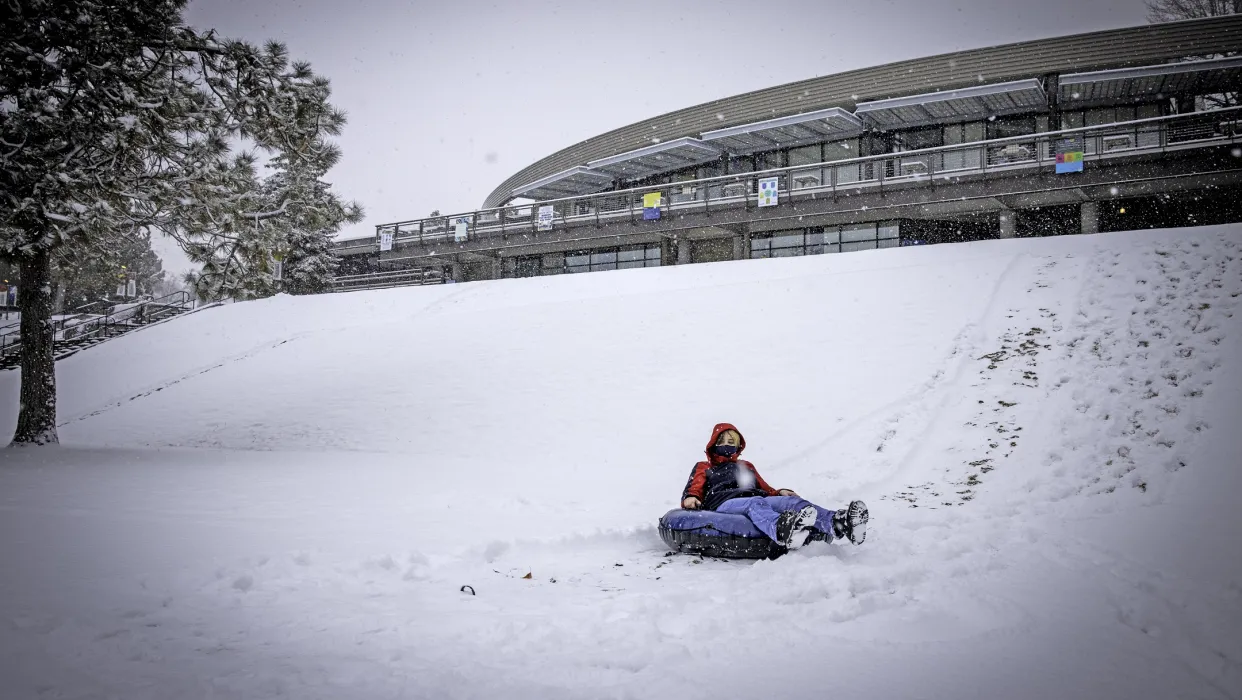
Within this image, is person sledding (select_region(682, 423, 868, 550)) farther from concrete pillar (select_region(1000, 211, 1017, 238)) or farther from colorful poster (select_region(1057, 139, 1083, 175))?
concrete pillar (select_region(1000, 211, 1017, 238))

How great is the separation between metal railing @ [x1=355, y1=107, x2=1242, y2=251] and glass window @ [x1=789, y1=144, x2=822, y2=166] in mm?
4501

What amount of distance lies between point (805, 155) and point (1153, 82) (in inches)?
463

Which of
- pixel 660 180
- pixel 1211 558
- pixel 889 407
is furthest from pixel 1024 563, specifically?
pixel 660 180

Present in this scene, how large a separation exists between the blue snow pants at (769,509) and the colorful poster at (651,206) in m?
20.6

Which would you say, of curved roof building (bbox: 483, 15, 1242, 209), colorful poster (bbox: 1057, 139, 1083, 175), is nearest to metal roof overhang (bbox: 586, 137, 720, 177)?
curved roof building (bbox: 483, 15, 1242, 209)

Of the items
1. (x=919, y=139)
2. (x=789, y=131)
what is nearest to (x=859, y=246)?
(x=919, y=139)

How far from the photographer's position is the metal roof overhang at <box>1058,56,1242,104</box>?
67.0 feet

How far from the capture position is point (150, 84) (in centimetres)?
998

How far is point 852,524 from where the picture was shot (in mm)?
4883

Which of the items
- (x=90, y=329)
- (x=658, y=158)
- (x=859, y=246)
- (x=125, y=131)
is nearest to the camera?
(x=125, y=131)

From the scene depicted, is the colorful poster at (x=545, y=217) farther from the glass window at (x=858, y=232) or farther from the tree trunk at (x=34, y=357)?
the tree trunk at (x=34, y=357)

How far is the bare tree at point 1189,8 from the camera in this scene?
26.4 meters

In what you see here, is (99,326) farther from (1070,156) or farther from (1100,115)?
(1100,115)

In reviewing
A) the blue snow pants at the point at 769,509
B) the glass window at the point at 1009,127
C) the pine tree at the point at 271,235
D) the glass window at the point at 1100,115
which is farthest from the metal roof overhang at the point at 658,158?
the blue snow pants at the point at 769,509
